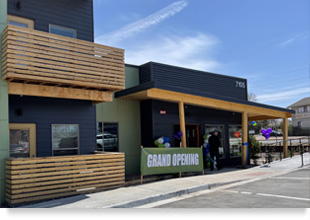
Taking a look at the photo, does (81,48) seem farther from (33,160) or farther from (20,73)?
(33,160)

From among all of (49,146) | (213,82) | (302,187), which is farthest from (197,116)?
(49,146)

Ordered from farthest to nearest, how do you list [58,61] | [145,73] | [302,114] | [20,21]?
[302,114] → [145,73] → [20,21] → [58,61]

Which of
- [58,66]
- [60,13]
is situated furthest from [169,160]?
[60,13]

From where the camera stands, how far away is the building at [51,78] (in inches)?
336

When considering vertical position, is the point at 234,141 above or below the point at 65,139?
below

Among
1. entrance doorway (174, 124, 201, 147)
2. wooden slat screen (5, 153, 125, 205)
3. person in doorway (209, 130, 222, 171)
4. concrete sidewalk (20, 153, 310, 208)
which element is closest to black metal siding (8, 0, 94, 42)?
wooden slat screen (5, 153, 125, 205)

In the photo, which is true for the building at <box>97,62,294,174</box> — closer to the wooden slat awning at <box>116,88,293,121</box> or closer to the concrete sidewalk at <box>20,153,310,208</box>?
the wooden slat awning at <box>116,88,293,121</box>

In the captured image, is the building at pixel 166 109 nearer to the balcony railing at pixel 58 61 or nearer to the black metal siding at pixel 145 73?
the black metal siding at pixel 145 73

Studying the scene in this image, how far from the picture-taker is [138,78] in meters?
14.7

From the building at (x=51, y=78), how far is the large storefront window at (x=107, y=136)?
1534mm

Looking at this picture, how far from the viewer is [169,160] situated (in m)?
11.6

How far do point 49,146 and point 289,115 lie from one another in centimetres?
1559

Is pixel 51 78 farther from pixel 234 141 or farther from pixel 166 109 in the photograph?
pixel 234 141

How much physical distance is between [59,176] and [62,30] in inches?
210
